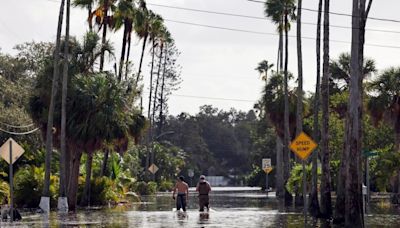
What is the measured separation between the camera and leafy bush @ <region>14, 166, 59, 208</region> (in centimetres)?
3997

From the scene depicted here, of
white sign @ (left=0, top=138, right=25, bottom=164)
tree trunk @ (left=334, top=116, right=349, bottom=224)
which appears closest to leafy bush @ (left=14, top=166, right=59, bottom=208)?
white sign @ (left=0, top=138, right=25, bottom=164)

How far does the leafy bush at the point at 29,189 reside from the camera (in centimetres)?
3997

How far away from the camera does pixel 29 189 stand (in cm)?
4012

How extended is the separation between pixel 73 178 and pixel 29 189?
2.20 metres

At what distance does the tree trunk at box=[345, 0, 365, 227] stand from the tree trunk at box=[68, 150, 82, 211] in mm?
18034

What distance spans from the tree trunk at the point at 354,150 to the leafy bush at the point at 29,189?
19592 millimetres

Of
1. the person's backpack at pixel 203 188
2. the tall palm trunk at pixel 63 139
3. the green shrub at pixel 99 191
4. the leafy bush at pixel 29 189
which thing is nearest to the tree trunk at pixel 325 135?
the person's backpack at pixel 203 188

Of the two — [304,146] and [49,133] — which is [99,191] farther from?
[304,146]

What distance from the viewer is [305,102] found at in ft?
180

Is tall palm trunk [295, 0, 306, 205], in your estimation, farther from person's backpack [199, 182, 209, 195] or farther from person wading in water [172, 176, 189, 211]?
person wading in water [172, 176, 189, 211]

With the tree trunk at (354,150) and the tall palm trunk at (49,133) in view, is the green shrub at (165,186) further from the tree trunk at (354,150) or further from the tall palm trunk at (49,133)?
the tree trunk at (354,150)

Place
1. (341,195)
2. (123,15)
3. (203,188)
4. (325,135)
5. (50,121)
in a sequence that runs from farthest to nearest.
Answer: (123,15) → (203,188) → (50,121) → (325,135) → (341,195)

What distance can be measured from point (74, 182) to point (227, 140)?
119 m

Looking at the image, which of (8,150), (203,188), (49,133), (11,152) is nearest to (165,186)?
(203,188)
